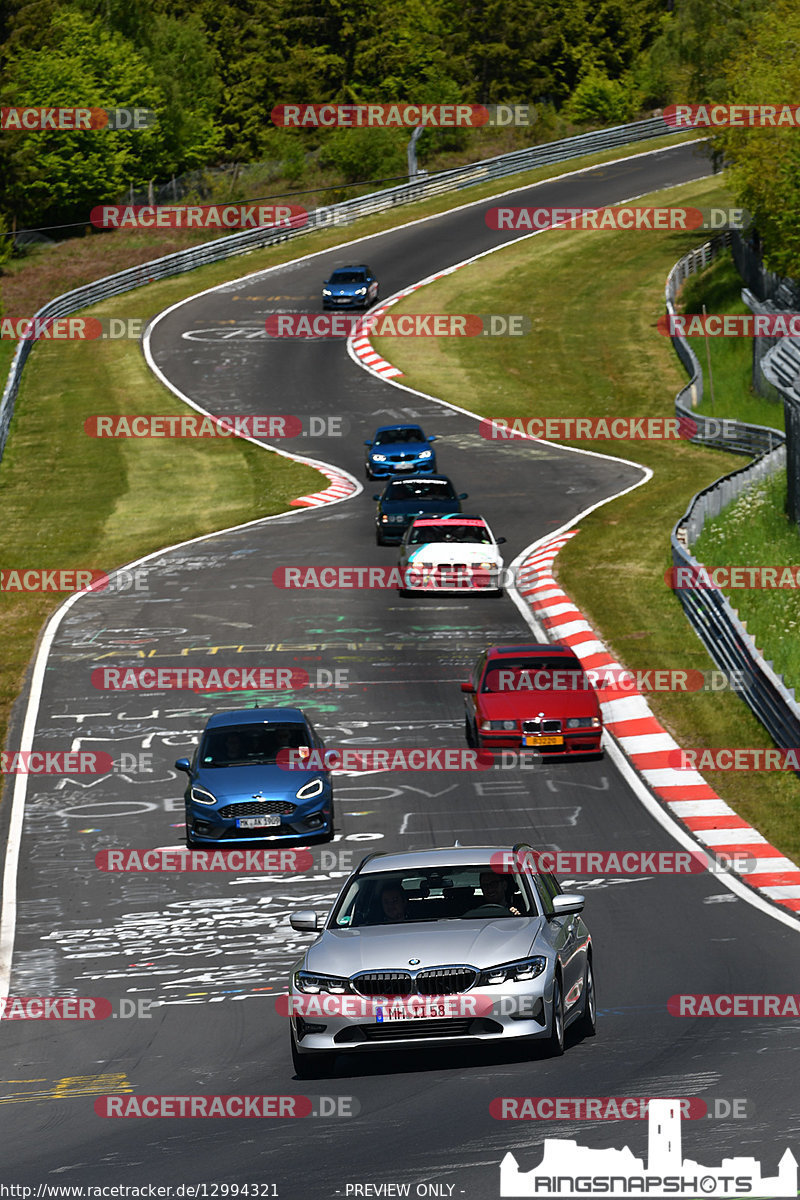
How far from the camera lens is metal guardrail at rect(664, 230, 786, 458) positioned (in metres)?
47.7

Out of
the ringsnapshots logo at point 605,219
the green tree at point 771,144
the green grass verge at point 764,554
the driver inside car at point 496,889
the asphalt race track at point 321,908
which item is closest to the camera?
the asphalt race track at point 321,908

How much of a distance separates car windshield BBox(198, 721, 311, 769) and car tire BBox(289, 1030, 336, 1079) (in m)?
10.3

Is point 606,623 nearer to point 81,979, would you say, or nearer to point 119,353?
point 81,979

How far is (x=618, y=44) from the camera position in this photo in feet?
393

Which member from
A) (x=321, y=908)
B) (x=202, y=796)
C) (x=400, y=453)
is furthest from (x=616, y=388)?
(x=321, y=908)

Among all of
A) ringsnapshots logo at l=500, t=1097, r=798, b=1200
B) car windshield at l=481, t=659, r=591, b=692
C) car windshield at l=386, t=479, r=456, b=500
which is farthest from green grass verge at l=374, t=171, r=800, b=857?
ringsnapshots logo at l=500, t=1097, r=798, b=1200

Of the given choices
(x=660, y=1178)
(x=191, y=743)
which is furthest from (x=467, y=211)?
(x=660, y=1178)

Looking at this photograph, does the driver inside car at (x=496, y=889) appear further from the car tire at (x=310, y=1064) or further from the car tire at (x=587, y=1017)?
the car tire at (x=310, y=1064)

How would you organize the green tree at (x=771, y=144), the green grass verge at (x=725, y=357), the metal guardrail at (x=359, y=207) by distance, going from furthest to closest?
1. the metal guardrail at (x=359, y=207)
2. the green tree at (x=771, y=144)
3. the green grass verge at (x=725, y=357)

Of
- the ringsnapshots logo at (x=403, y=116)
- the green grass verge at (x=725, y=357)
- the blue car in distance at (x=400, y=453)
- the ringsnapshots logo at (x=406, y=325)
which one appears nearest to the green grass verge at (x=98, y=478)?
the blue car in distance at (x=400, y=453)

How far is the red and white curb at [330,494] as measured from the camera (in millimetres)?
45938

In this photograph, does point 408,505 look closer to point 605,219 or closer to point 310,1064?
point 310,1064

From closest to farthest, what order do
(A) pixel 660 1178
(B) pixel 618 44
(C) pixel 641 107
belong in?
1. (A) pixel 660 1178
2. (C) pixel 641 107
3. (B) pixel 618 44

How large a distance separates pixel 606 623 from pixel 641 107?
8379cm
